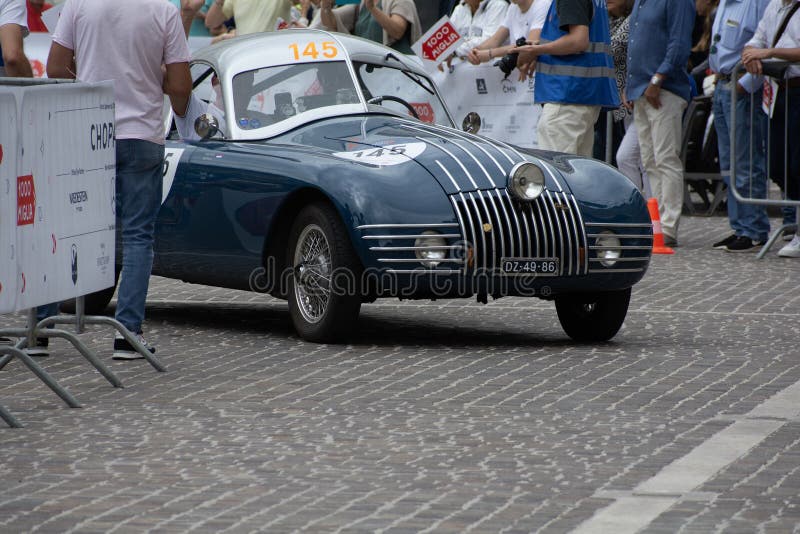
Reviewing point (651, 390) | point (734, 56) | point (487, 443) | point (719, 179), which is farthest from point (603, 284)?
point (719, 179)

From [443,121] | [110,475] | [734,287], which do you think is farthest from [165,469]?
[734,287]

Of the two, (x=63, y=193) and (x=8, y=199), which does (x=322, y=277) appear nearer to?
(x=63, y=193)

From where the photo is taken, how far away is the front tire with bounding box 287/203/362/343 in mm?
8711

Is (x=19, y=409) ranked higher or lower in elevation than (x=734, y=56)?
lower

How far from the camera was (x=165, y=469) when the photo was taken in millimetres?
5770

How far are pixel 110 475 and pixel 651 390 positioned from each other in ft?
9.13

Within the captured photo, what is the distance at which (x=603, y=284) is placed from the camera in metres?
8.91

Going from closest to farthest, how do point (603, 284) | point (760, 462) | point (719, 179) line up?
point (760, 462) < point (603, 284) < point (719, 179)

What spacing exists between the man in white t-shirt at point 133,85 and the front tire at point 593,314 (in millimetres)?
2298

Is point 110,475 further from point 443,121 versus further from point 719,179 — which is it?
point 719,179

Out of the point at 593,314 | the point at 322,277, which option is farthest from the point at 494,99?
the point at 322,277

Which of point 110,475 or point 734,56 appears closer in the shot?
point 110,475

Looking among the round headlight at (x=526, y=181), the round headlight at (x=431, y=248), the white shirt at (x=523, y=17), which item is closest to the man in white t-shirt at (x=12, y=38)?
the round headlight at (x=431, y=248)

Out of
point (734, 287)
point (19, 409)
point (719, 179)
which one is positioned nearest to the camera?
point (19, 409)
